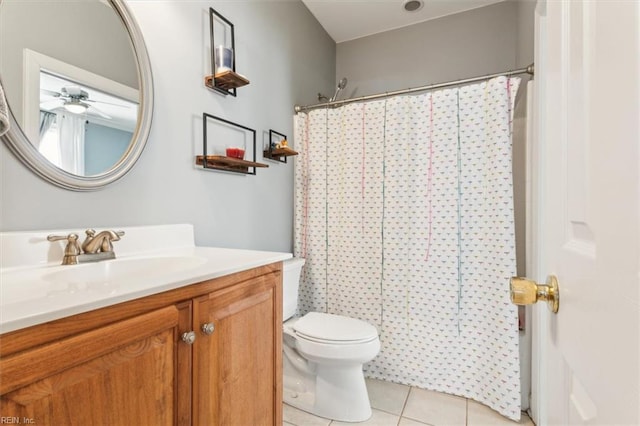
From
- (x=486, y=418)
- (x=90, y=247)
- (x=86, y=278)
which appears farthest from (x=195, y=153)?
(x=486, y=418)

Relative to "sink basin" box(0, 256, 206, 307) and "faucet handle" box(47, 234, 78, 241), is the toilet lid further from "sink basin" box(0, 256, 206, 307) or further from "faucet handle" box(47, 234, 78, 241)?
"faucet handle" box(47, 234, 78, 241)

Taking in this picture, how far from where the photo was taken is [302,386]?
1758 mm

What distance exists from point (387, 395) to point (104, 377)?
1636 millimetres

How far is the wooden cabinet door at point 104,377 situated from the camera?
0.48 m

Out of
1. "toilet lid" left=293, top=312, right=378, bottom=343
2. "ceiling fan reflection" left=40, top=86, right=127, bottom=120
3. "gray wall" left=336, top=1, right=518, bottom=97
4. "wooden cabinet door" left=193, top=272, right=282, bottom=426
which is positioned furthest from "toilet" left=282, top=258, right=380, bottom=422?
"gray wall" left=336, top=1, right=518, bottom=97

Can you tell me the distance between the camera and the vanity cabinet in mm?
498

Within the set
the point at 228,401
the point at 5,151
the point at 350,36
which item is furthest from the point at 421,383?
the point at 350,36

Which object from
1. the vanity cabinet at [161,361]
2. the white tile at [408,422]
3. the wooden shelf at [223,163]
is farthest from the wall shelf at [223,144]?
the white tile at [408,422]

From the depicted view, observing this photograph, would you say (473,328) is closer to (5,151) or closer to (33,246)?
(33,246)

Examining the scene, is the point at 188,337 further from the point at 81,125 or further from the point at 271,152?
the point at 271,152

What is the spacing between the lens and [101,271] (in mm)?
939

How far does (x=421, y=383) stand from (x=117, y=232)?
1.84 metres

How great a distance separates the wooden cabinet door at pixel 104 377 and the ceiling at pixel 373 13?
244 centimetres

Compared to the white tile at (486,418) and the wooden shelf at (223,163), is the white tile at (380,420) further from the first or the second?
the wooden shelf at (223,163)
